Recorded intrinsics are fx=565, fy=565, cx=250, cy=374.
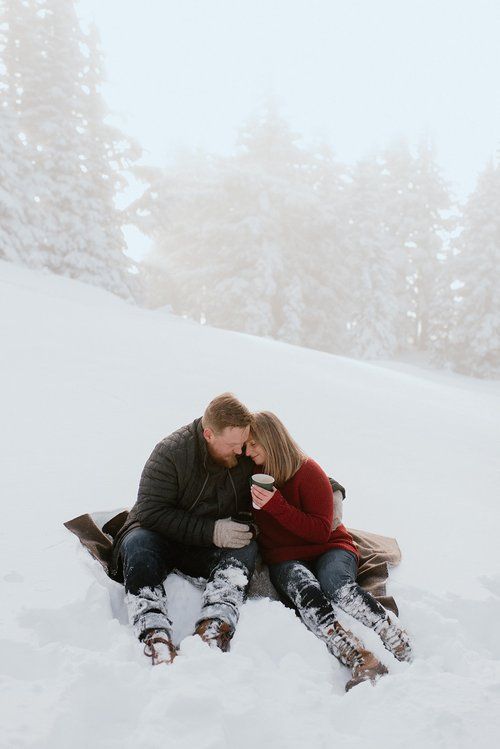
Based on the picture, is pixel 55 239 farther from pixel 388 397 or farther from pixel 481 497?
pixel 481 497

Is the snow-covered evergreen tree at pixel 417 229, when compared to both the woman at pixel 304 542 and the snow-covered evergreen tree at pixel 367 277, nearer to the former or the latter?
the snow-covered evergreen tree at pixel 367 277

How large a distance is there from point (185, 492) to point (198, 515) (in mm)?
160

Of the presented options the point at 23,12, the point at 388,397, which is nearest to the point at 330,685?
the point at 388,397

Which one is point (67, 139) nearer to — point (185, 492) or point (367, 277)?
point (367, 277)

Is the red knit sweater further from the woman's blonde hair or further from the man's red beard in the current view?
the man's red beard

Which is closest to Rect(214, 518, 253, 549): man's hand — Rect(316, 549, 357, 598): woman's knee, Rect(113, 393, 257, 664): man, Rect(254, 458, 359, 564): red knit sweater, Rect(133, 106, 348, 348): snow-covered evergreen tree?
Rect(113, 393, 257, 664): man

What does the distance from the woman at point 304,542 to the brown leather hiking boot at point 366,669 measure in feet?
0.68

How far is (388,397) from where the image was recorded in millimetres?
8445

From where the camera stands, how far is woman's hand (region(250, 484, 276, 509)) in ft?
10.2

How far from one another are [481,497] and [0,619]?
13.7 feet

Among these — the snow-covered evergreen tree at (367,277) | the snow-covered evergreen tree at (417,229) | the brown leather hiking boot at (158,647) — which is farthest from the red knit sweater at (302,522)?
the snow-covered evergreen tree at (417,229)

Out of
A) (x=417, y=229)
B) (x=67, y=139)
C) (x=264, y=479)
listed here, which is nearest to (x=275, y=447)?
(x=264, y=479)

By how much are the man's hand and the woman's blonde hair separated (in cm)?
37

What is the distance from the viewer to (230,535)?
3.19 metres
